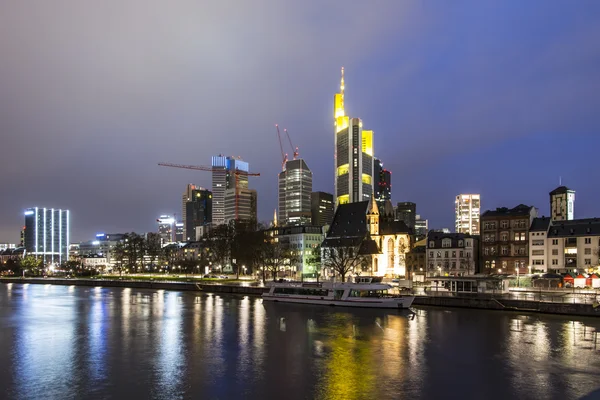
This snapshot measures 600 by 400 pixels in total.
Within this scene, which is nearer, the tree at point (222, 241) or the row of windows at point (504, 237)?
the row of windows at point (504, 237)

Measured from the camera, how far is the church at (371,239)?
6166 inches

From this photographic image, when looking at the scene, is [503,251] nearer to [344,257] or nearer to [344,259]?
[344,259]

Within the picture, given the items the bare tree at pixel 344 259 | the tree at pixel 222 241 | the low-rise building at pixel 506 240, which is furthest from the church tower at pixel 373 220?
the low-rise building at pixel 506 240

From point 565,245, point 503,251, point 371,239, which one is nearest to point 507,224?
point 503,251

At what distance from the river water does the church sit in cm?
8426

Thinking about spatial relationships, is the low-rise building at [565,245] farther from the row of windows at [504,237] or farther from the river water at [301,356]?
the river water at [301,356]

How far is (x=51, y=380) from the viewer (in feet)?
120

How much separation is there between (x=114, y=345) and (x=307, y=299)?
44167 mm

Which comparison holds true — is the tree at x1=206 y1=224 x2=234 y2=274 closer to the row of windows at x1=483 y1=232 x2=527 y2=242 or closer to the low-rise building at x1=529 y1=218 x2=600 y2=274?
the row of windows at x1=483 y1=232 x2=527 y2=242

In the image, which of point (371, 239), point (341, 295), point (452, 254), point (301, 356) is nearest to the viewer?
point (301, 356)

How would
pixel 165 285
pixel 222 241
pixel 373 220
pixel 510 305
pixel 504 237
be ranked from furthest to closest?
pixel 373 220, pixel 222 241, pixel 165 285, pixel 504 237, pixel 510 305

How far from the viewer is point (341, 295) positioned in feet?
278

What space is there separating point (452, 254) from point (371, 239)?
3996 centimetres

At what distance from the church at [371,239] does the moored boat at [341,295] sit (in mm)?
56358
